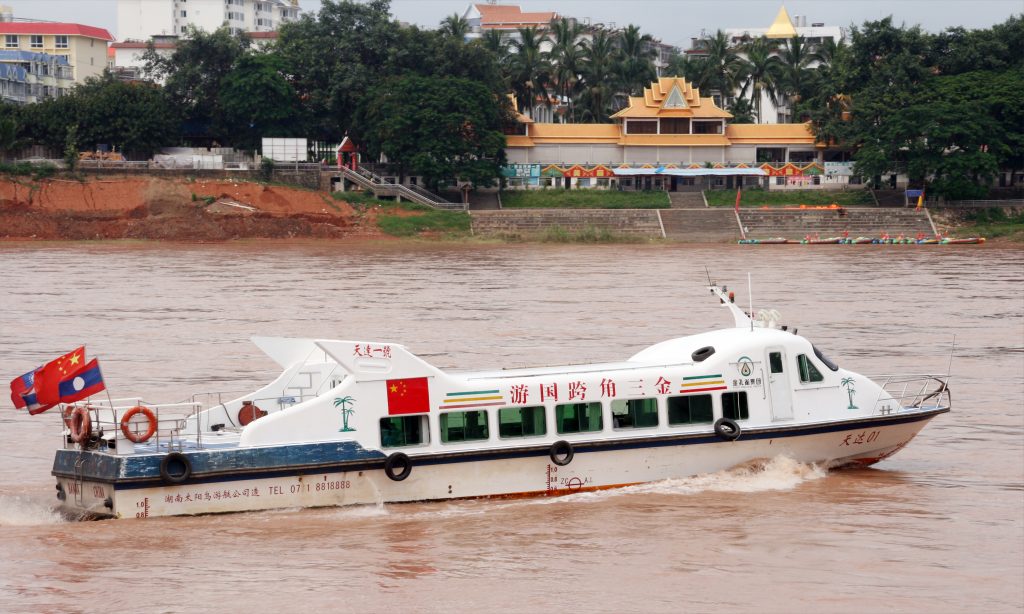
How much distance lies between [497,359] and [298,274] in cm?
2224

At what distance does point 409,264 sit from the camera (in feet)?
175

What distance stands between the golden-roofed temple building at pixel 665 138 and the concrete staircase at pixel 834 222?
1077 centimetres

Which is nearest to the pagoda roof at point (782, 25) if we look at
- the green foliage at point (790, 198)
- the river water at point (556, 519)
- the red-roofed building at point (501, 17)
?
the red-roofed building at point (501, 17)

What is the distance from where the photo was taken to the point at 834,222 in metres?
69.5

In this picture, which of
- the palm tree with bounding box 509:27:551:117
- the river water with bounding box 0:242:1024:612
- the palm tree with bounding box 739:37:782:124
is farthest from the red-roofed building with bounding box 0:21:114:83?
the river water with bounding box 0:242:1024:612

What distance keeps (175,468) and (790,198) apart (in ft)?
206

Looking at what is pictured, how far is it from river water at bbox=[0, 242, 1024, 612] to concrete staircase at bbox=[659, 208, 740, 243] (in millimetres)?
31100

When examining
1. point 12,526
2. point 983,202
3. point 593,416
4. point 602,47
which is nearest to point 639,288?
point 593,416

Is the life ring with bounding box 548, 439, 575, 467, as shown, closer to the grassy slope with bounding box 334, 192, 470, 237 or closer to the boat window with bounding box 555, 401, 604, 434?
the boat window with bounding box 555, 401, 604, 434

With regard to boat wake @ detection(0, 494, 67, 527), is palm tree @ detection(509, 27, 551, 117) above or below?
above

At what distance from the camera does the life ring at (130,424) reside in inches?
661

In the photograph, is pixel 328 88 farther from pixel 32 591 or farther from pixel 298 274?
pixel 32 591

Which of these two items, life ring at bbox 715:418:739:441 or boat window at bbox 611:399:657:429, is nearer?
boat window at bbox 611:399:657:429

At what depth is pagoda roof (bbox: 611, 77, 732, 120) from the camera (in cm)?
8156
